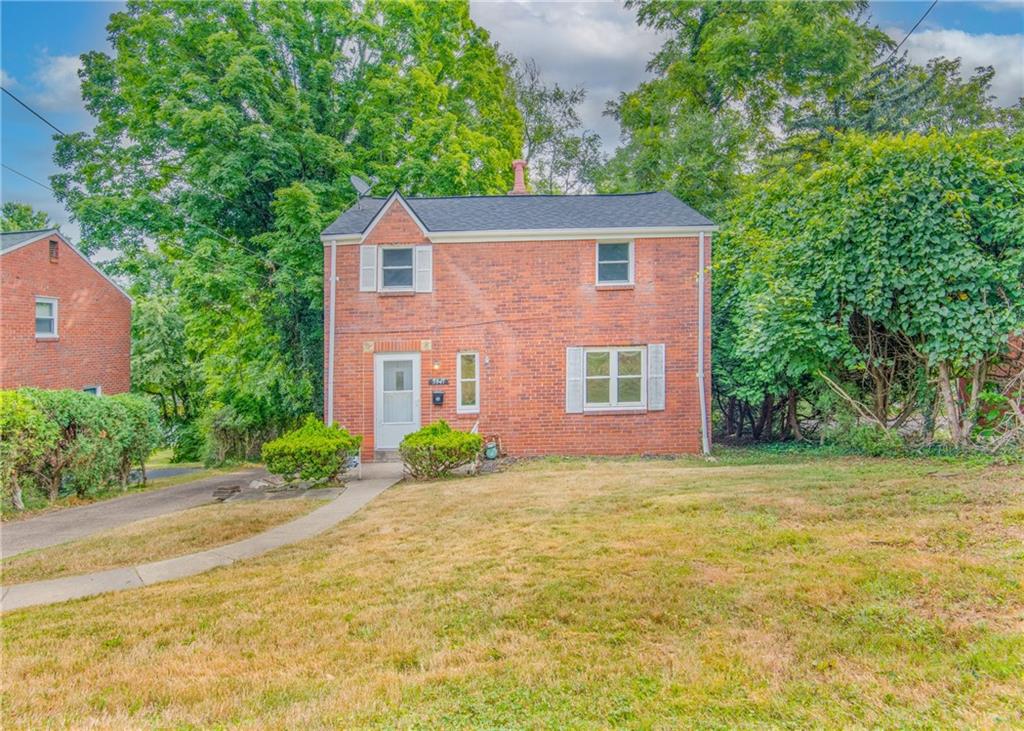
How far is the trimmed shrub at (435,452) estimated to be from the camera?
412 inches

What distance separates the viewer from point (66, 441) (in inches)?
399

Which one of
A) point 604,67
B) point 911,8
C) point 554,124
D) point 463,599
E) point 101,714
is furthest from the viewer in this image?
point 554,124

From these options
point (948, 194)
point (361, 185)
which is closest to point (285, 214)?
point (361, 185)

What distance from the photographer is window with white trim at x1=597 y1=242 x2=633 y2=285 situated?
13336 millimetres

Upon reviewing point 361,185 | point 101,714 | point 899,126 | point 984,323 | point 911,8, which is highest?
point 911,8

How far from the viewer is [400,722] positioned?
2.80m

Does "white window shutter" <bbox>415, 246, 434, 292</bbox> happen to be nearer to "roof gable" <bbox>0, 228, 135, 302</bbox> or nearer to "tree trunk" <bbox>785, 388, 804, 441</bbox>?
"tree trunk" <bbox>785, 388, 804, 441</bbox>

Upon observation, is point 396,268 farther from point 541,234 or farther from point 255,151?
point 255,151

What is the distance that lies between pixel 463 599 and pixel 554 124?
28.6m

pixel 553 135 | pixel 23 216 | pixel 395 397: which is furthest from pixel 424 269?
pixel 23 216

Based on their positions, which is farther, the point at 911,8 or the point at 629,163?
the point at 629,163

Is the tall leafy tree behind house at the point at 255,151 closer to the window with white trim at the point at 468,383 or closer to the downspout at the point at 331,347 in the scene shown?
the downspout at the point at 331,347

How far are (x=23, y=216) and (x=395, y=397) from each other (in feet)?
119

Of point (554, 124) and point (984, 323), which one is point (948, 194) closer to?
point (984, 323)
